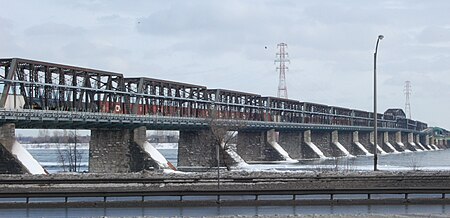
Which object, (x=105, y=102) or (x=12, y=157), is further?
(x=105, y=102)

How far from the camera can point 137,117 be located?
76062mm

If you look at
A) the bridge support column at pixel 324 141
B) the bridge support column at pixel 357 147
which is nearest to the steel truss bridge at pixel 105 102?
the bridge support column at pixel 324 141

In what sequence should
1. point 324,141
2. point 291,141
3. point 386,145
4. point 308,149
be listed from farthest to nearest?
point 386,145 < point 324,141 < point 291,141 < point 308,149

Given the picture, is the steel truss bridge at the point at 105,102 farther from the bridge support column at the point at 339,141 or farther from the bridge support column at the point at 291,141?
the bridge support column at the point at 339,141

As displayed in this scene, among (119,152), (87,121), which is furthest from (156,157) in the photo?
(87,121)

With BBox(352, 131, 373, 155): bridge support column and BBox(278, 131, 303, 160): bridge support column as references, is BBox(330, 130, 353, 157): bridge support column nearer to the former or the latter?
BBox(352, 131, 373, 155): bridge support column

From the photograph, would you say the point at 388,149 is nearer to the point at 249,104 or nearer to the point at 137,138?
the point at 249,104

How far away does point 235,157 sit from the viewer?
8781cm

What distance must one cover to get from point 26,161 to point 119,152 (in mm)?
19824

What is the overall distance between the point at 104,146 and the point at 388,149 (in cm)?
11158

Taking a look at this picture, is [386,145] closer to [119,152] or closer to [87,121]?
[119,152]

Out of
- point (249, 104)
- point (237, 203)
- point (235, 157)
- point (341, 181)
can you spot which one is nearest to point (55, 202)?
point (237, 203)

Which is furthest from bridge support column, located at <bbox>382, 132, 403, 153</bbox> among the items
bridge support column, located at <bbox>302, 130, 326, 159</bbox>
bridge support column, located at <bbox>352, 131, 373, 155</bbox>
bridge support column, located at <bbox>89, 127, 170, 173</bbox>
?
bridge support column, located at <bbox>89, 127, 170, 173</bbox>

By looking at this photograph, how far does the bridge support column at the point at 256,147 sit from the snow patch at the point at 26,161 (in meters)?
55.0
